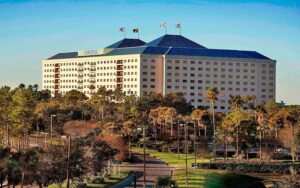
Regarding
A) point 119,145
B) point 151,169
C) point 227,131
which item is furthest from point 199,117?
point 151,169

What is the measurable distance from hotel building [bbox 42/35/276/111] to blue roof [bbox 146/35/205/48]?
33 centimetres

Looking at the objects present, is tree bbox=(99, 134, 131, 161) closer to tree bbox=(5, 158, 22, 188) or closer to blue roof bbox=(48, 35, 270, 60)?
tree bbox=(5, 158, 22, 188)

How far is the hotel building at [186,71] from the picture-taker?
180 metres

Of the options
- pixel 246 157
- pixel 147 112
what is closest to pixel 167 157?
pixel 246 157

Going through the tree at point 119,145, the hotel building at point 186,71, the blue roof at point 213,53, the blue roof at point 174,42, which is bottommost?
the tree at point 119,145

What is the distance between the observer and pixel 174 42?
192 metres

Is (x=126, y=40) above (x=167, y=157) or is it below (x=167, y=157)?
above

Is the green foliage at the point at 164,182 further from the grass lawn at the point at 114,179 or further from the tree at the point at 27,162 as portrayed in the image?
the grass lawn at the point at 114,179

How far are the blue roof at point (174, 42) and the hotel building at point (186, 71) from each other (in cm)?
33

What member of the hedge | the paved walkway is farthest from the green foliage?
the hedge

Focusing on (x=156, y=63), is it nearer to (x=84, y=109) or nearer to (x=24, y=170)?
(x=84, y=109)

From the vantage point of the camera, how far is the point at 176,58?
7077 inches

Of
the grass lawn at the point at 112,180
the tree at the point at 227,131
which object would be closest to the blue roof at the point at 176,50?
the tree at the point at 227,131

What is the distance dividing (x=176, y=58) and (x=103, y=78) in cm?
2502
